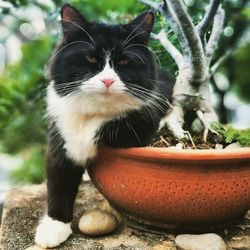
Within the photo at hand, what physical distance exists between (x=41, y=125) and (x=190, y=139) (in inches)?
42.2

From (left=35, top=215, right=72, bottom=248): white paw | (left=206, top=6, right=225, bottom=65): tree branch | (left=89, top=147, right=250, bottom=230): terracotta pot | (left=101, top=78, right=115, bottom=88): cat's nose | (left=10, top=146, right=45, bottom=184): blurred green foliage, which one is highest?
(left=206, top=6, right=225, bottom=65): tree branch

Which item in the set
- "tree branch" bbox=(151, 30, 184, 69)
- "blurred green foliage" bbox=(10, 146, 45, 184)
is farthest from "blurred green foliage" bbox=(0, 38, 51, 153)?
"tree branch" bbox=(151, 30, 184, 69)

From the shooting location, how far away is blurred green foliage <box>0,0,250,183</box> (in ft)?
6.26

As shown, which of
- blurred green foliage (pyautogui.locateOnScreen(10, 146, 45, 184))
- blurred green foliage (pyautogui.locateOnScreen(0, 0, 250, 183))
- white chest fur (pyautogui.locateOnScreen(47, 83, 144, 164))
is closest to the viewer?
white chest fur (pyautogui.locateOnScreen(47, 83, 144, 164))

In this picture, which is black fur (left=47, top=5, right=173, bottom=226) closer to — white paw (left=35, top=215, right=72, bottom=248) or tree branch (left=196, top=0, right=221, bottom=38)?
white paw (left=35, top=215, right=72, bottom=248)

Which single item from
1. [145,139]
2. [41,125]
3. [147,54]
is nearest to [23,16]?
[41,125]

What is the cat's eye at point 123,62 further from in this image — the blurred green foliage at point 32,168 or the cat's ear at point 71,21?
the blurred green foliage at point 32,168

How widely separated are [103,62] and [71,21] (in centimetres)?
17

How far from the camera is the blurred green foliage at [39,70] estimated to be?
1909mm

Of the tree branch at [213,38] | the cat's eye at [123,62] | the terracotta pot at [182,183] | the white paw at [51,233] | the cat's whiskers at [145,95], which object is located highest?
the tree branch at [213,38]

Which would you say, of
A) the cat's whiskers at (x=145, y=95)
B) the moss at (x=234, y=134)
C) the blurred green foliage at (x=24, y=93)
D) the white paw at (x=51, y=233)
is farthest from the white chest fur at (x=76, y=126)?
the blurred green foliage at (x=24, y=93)

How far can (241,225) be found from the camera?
58.1 inches

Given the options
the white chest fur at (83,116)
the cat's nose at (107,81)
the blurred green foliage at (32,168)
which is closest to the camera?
the cat's nose at (107,81)

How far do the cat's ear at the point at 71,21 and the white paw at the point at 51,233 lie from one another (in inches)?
24.3
